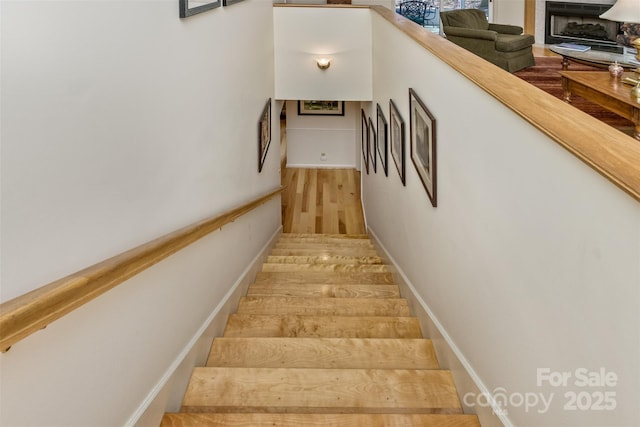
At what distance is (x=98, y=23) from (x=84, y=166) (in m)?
0.44

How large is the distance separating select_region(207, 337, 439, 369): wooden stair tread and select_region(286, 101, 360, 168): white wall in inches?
313

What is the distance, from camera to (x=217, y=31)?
10.3 ft

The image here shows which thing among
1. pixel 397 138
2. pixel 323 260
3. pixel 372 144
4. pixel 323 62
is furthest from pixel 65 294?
pixel 323 62

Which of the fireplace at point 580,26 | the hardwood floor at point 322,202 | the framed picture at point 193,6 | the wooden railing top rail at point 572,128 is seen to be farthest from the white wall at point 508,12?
the wooden railing top rail at point 572,128

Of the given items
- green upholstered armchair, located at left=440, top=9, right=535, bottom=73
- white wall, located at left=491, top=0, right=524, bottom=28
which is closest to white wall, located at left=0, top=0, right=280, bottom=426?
green upholstered armchair, located at left=440, top=9, right=535, bottom=73

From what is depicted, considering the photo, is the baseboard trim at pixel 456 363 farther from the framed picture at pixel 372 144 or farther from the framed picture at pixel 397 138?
the framed picture at pixel 372 144

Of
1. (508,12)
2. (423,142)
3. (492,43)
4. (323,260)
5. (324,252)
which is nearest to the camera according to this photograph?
(423,142)

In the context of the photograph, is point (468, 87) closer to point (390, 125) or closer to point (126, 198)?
point (126, 198)

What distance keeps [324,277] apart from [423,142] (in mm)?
1584

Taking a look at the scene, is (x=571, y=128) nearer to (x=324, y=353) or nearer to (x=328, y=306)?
(x=324, y=353)

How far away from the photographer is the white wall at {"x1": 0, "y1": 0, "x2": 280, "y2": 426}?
1.28 metres

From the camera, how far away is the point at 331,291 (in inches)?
149

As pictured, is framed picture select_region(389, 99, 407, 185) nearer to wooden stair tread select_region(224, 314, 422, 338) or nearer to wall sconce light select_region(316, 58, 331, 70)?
wooden stair tread select_region(224, 314, 422, 338)

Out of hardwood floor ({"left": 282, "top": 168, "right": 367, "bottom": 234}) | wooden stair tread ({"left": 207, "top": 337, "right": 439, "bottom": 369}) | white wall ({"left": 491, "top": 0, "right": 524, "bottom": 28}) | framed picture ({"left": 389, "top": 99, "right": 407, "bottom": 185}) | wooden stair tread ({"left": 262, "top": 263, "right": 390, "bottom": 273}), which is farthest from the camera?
white wall ({"left": 491, "top": 0, "right": 524, "bottom": 28})
